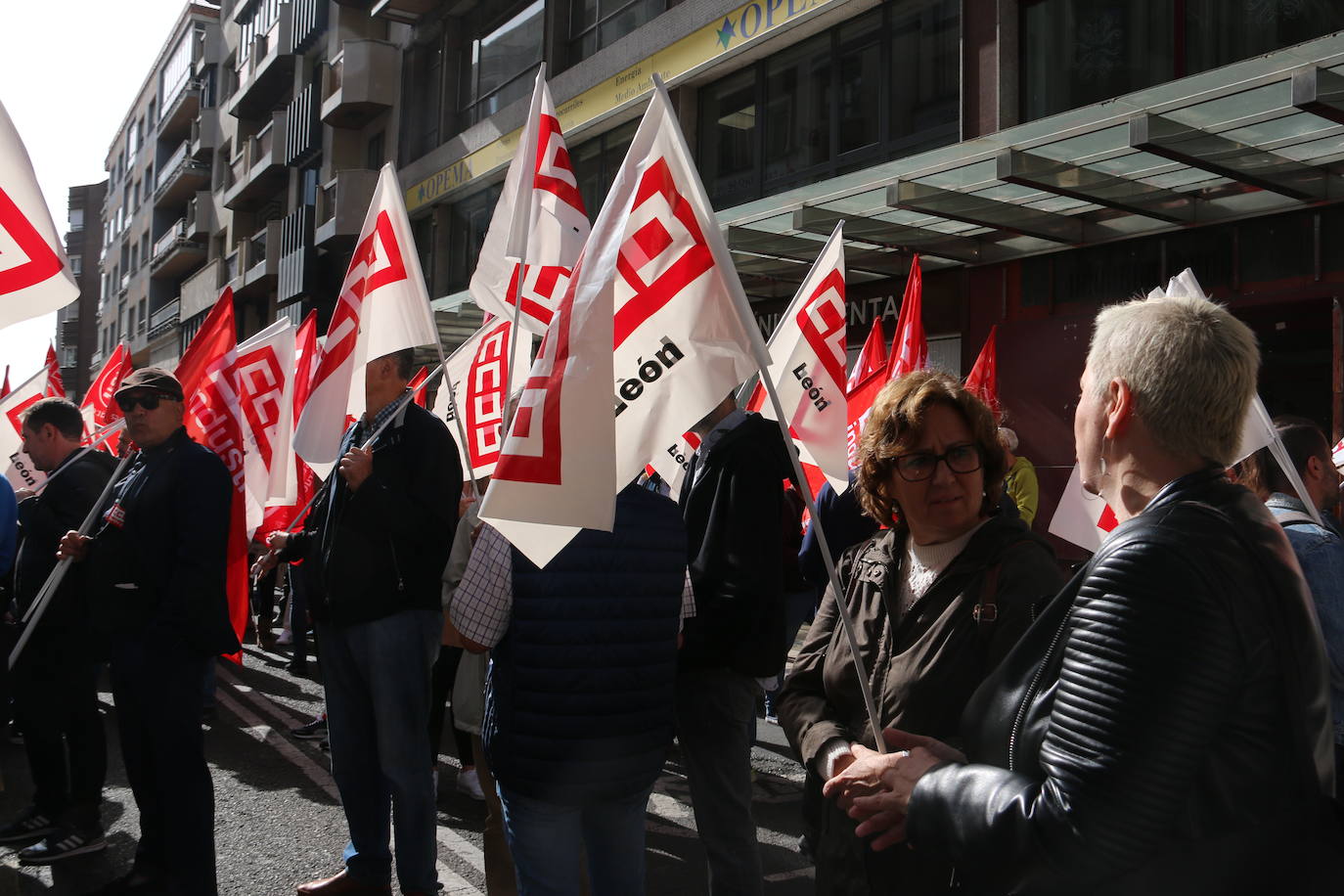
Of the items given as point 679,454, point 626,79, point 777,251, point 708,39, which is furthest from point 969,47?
point 679,454

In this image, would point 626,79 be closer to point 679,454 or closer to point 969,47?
point 969,47

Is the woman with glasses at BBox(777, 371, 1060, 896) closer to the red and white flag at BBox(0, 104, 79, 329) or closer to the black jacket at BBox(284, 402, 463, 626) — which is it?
the black jacket at BBox(284, 402, 463, 626)

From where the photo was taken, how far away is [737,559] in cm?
346

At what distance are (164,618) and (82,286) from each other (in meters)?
82.6

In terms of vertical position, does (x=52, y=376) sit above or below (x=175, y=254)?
below

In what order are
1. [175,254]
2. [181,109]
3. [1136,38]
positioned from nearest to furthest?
[1136,38] → [175,254] → [181,109]

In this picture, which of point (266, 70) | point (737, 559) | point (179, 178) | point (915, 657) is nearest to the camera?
point (915, 657)

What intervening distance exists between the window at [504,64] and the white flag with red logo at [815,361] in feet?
48.4

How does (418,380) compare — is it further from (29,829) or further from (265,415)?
(29,829)

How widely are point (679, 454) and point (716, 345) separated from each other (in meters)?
3.42

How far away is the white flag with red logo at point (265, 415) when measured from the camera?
604 cm

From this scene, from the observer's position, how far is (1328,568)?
3.27m

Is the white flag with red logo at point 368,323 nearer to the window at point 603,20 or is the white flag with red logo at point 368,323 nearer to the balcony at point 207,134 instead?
the window at point 603,20

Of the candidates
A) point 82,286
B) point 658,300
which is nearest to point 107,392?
point 658,300
